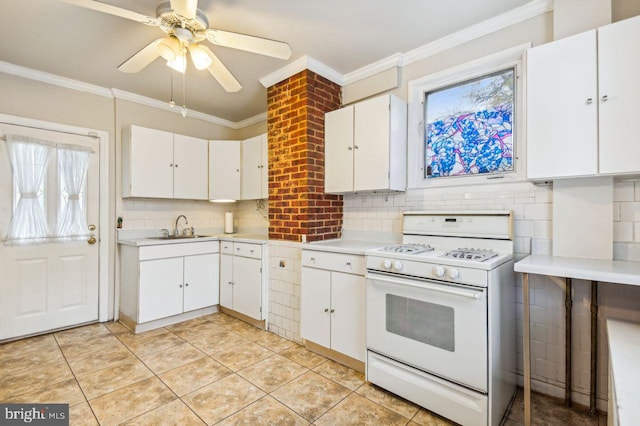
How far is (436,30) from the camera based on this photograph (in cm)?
235

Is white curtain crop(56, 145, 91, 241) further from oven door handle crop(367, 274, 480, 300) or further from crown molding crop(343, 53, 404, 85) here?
oven door handle crop(367, 274, 480, 300)

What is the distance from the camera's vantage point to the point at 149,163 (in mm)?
3469

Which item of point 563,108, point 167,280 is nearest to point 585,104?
point 563,108

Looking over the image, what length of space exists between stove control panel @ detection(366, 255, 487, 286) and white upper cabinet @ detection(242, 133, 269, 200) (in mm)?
1984

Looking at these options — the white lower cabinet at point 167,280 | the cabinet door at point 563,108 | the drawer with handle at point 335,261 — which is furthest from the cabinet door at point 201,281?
the cabinet door at point 563,108

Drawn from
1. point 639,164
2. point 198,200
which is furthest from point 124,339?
point 639,164

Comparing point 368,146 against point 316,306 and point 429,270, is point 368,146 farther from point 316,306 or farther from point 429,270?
point 316,306

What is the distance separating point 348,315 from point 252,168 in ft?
7.63

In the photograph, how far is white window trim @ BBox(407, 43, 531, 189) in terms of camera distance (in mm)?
2164

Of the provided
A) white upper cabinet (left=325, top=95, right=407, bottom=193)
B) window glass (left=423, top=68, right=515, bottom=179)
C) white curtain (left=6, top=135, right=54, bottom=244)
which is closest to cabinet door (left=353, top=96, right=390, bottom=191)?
white upper cabinet (left=325, top=95, right=407, bottom=193)

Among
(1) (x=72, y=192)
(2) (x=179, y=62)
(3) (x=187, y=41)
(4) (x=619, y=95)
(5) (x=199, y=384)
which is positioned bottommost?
(5) (x=199, y=384)

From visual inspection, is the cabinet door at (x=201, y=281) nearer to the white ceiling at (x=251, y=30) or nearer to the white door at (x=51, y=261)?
the white door at (x=51, y=261)

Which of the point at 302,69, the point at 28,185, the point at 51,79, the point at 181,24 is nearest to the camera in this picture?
the point at 181,24

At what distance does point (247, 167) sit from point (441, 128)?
2.42 meters
